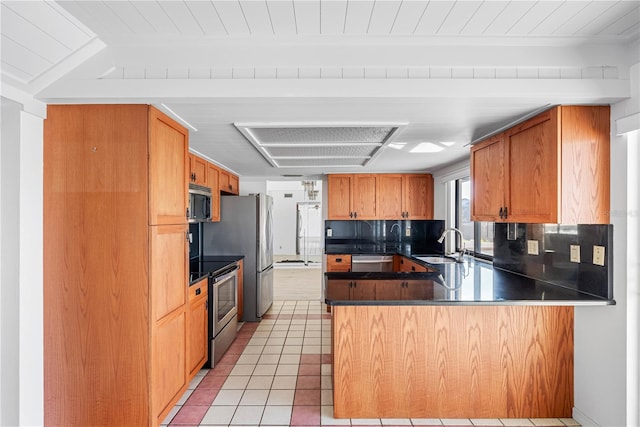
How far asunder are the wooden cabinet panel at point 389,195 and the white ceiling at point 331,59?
126 inches

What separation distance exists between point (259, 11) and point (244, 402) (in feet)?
7.98

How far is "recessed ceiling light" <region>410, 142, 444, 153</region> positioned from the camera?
3221 millimetres

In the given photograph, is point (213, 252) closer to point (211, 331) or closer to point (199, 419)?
point (211, 331)

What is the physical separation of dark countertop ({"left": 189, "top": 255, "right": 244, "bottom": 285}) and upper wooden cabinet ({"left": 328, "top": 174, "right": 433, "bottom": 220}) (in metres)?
1.72

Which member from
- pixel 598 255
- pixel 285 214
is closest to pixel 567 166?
pixel 598 255

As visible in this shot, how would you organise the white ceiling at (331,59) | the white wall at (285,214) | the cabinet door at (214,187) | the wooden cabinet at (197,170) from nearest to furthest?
the white ceiling at (331,59), the wooden cabinet at (197,170), the cabinet door at (214,187), the white wall at (285,214)

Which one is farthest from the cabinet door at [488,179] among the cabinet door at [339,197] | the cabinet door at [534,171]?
the cabinet door at [339,197]

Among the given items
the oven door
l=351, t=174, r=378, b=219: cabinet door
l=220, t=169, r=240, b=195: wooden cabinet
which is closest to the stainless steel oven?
the oven door

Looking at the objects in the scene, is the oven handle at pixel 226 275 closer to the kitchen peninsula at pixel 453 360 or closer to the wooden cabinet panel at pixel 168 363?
the wooden cabinet panel at pixel 168 363

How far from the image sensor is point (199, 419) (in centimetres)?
230

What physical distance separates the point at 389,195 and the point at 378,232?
0.68 metres

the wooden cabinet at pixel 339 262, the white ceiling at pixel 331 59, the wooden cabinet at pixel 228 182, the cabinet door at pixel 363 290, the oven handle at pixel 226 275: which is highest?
the white ceiling at pixel 331 59

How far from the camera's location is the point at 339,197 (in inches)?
206

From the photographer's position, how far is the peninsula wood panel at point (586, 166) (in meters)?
2.02
